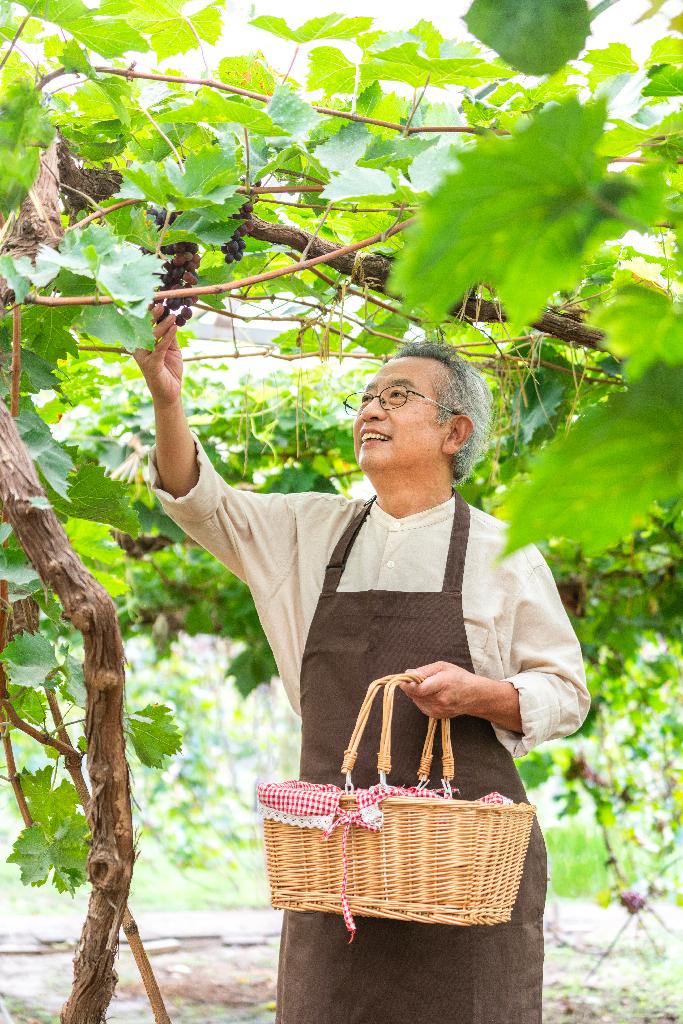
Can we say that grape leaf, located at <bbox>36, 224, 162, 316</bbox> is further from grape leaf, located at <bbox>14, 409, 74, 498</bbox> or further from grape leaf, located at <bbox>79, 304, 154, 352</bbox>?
grape leaf, located at <bbox>14, 409, 74, 498</bbox>

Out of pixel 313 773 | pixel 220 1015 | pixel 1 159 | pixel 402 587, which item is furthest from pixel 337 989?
pixel 220 1015

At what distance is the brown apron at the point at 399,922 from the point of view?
1470 mm

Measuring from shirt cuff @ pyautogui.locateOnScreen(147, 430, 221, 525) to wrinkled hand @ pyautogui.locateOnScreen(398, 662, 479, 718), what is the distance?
0.40m

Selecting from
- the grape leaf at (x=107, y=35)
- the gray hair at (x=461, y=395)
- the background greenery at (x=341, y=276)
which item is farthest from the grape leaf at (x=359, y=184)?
the gray hair at (x=461, y=395)

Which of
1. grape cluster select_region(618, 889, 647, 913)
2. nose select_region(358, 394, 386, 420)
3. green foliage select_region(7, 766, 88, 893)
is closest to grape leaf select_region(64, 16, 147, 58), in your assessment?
nose select_region(358, 394, 386, 420)

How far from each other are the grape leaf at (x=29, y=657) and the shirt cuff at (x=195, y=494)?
0.91ft

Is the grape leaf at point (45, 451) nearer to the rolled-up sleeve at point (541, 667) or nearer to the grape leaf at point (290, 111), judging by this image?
the grape leaf at point (290, 111)

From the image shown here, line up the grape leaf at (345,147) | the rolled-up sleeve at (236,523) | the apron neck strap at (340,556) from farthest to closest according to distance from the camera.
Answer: the apron neck strap at (340,556)
the rolled-up sleeve at (236,523)
the grape leaf at (345,147)

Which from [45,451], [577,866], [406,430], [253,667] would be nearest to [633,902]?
[577,866]

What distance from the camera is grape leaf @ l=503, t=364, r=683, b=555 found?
0.29 metres

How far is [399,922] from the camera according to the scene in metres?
1.50

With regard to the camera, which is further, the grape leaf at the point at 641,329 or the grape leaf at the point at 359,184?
the grape leaf at the point at 359,184

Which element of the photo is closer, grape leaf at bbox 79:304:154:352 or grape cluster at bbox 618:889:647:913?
grape leaf at bbox 79:304:154:352

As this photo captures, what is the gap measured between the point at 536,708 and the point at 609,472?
1254mm
